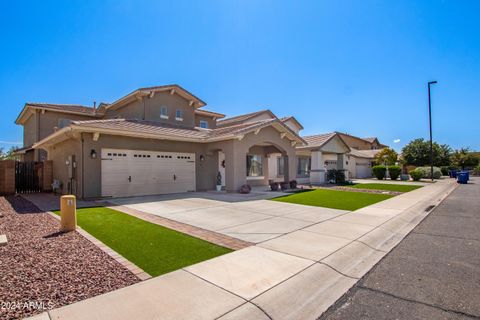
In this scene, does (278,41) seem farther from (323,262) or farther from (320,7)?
(323,262)

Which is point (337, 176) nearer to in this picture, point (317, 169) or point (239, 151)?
point (317, 169)

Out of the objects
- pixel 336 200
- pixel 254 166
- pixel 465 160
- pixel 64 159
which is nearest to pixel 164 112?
pixel 64 159

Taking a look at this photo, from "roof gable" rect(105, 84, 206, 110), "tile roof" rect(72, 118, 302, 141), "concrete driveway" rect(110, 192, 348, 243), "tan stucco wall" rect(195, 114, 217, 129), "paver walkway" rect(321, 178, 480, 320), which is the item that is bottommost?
"paver walkway" rect(321, 178, 480, 320)

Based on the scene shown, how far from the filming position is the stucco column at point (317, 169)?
24469mm

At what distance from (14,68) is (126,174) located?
968 centimetres

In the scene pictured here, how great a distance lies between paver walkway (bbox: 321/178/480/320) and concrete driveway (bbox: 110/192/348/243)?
8.07 feet

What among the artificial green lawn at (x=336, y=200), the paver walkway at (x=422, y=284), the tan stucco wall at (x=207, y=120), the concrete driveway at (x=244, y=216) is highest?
the tan stucco wall at (x=207, y=120)

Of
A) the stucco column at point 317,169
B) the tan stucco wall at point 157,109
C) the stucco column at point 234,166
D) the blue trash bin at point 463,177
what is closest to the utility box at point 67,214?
the stucco column at point 234,166

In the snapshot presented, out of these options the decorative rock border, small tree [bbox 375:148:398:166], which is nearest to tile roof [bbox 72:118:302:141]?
the decorative rock border

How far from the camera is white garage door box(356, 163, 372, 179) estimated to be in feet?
113

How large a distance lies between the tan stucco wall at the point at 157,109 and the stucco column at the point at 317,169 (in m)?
12.3

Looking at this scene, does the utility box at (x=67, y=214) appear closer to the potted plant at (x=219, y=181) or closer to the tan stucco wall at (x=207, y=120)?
the potted plant at (x=219, y=181)

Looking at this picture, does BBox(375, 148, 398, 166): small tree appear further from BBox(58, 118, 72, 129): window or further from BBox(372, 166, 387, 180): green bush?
BBox(58, 118, 72, 129): window

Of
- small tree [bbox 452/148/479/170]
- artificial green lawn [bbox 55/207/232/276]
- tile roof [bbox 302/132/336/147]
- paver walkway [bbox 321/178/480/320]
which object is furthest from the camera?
small tree [bbox 452/148/479/170]
